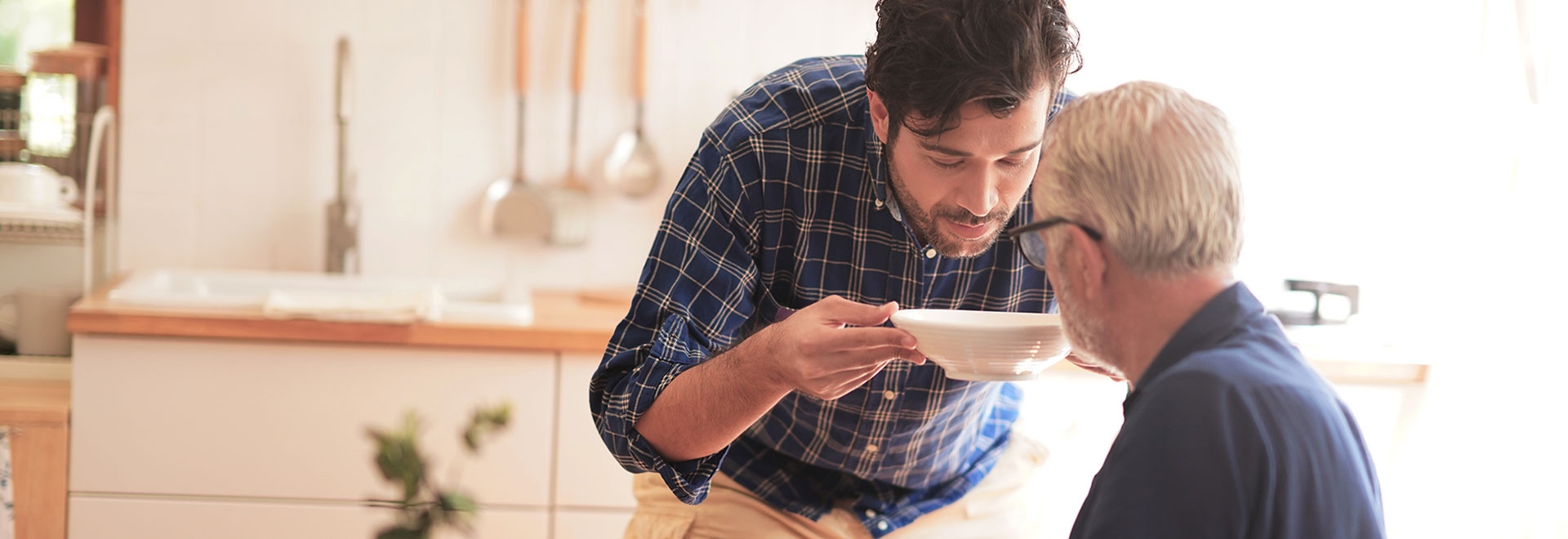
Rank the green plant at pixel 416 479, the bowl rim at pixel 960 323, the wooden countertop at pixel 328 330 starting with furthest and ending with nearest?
the wooden countertop at pixel 328 330, the bowl rim at pixel 960 323, the green plant at pixel 416 479

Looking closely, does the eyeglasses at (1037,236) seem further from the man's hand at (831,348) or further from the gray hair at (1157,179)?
the man's hand at (831,348)

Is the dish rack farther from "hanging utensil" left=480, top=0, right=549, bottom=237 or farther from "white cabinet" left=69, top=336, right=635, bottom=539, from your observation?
"hanging utensil" left=480, top=0, right=549, bottom=237

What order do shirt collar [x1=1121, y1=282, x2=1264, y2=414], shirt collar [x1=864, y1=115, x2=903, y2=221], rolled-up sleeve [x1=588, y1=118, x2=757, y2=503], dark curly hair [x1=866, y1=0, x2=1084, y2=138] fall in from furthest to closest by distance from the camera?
shirt collar [x1=864, y1=115, x2=903, y2=221] < rolled-up sleeve [x1=588, y1=118, x2=757, y2=503] < dark curly hair [x1=866, y1=0, x2=1084, y2=138] < shirt collar [x1=1121, y1=282, x2=1264, y2=414]

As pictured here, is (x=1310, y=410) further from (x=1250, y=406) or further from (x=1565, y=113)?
(x=1565, y=113)

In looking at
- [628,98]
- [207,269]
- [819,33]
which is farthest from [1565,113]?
[207,269]

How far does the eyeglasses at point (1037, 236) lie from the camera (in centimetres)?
110

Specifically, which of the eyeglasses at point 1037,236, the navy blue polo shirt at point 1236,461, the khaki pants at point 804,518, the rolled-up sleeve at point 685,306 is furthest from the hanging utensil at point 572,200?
the navy blue polo shirt at point 1236,461

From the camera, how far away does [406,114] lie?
9.92 feet

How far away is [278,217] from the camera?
3.02 m

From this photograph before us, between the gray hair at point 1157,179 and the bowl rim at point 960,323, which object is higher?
the gray hair at point 1157,179

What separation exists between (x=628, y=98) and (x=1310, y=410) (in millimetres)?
2354

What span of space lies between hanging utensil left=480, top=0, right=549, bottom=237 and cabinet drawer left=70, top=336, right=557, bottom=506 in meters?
0.66

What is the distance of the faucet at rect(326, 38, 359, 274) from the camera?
294 centimetres

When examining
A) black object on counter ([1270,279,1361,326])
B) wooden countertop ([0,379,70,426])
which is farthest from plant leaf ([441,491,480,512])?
black object on counter ([1270,279,1361,326])
